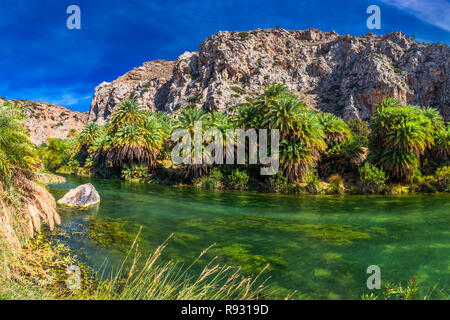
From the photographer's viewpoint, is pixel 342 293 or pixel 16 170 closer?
pixel 342 293

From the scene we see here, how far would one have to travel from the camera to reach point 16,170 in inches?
338

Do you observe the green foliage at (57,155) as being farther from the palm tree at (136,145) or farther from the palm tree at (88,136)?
the palm tree at (136,145)

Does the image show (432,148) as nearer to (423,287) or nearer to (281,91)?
(281,91)

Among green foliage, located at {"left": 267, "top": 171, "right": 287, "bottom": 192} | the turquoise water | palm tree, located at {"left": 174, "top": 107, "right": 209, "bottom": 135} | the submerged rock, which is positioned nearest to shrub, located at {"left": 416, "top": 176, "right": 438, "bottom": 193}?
the turquoise water

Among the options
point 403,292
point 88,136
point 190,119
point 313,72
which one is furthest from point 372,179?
point 313,72

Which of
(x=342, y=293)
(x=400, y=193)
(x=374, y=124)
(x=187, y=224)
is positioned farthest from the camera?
(x=374, y=124)

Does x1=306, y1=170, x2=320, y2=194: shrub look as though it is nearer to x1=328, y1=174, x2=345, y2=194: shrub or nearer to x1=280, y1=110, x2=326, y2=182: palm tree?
x1=280, y1=110, x2=326, y2=182: palm tree

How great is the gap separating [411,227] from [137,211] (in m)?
16.7

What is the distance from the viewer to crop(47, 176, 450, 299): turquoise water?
875 centimetres

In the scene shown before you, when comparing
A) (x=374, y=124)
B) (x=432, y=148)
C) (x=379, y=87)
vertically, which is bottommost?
(x=432, y=148)

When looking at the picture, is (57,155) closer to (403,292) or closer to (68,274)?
(68,274)

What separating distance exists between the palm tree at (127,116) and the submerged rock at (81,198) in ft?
82.1

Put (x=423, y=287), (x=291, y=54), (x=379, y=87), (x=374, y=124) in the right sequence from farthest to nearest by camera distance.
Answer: (x=291, y=54) → (x=379, y=87) → (x=374, y=124) → (x=423, y=287)

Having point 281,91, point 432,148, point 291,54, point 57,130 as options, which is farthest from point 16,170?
point 57,130
